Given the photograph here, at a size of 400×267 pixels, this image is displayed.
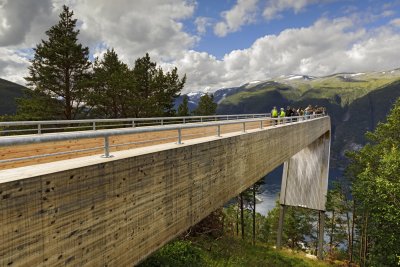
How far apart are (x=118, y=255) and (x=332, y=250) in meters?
46.6

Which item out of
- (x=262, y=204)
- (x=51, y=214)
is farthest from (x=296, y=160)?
(x=262, y=204)

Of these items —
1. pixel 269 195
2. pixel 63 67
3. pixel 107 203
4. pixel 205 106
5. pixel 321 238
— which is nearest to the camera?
pixel 107 203

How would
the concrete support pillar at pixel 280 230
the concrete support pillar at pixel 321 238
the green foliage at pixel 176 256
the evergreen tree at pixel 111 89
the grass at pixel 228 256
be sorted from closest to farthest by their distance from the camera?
the green foliage at pixel 176 256 → the grass at pixel 228 256 → the evergreen tree at pixel 111 89 → the concrete support pillar at pixel 321 238 → the concrete support pillar at pixel 280 230

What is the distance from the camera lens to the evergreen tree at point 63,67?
26094 mm

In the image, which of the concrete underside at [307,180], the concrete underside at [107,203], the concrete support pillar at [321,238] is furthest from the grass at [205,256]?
the concrete underside at [307,180]

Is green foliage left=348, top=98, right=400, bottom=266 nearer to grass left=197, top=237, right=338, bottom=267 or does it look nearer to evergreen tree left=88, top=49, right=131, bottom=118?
grass left=197, top=237, right=338, bottom=267

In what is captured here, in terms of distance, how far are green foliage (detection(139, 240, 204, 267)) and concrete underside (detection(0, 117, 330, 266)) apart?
187 inches

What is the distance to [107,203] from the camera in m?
6.41

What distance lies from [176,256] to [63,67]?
1990 cm

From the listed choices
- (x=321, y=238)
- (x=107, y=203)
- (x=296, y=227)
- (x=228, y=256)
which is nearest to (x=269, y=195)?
(x=296, y=227)

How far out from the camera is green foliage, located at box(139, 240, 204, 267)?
13805 mm

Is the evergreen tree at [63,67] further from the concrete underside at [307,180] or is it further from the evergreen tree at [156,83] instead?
the concrete underside at [307,180]

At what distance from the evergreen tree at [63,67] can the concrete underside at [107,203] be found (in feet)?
67.2

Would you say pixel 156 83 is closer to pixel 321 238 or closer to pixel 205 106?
pixel 205 106
